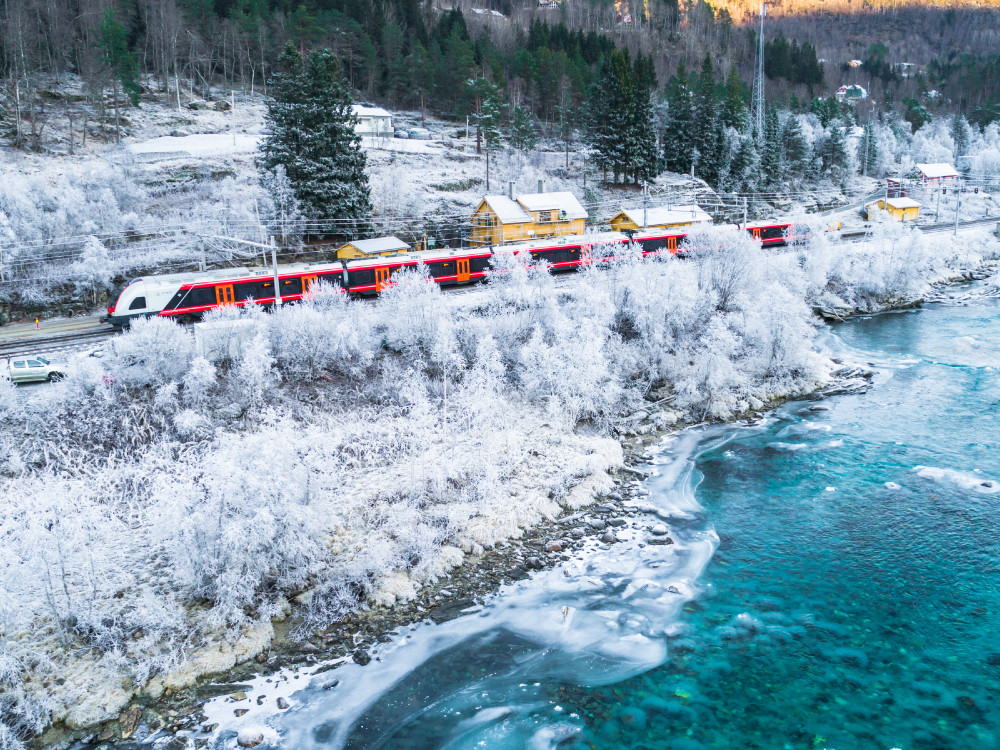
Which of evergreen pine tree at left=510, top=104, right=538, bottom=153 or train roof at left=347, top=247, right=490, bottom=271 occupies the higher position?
evergreen pine tree at left=510, top=104, right=538, bottom=153

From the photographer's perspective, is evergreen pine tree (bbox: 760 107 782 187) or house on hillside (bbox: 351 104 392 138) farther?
evergreen pine tree (bbox: 760 107 782 187)

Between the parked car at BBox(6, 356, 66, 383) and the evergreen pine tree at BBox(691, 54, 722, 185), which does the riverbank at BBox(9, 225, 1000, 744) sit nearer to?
the parked car at BBox(6, 356, 66, 383)

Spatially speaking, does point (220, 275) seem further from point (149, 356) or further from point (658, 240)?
point (658, 240)

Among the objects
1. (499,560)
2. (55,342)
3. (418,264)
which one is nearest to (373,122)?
(418,264)

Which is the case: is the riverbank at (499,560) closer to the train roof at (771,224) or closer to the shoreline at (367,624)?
the shoreline at (367,624)

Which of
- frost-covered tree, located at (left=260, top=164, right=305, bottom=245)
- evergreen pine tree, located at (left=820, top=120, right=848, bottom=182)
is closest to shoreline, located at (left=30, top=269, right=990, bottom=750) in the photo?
frost-covered tree, located at (left=260, top=164, right=305, bottom=245)

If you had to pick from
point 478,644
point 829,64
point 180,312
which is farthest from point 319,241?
point 829,64
